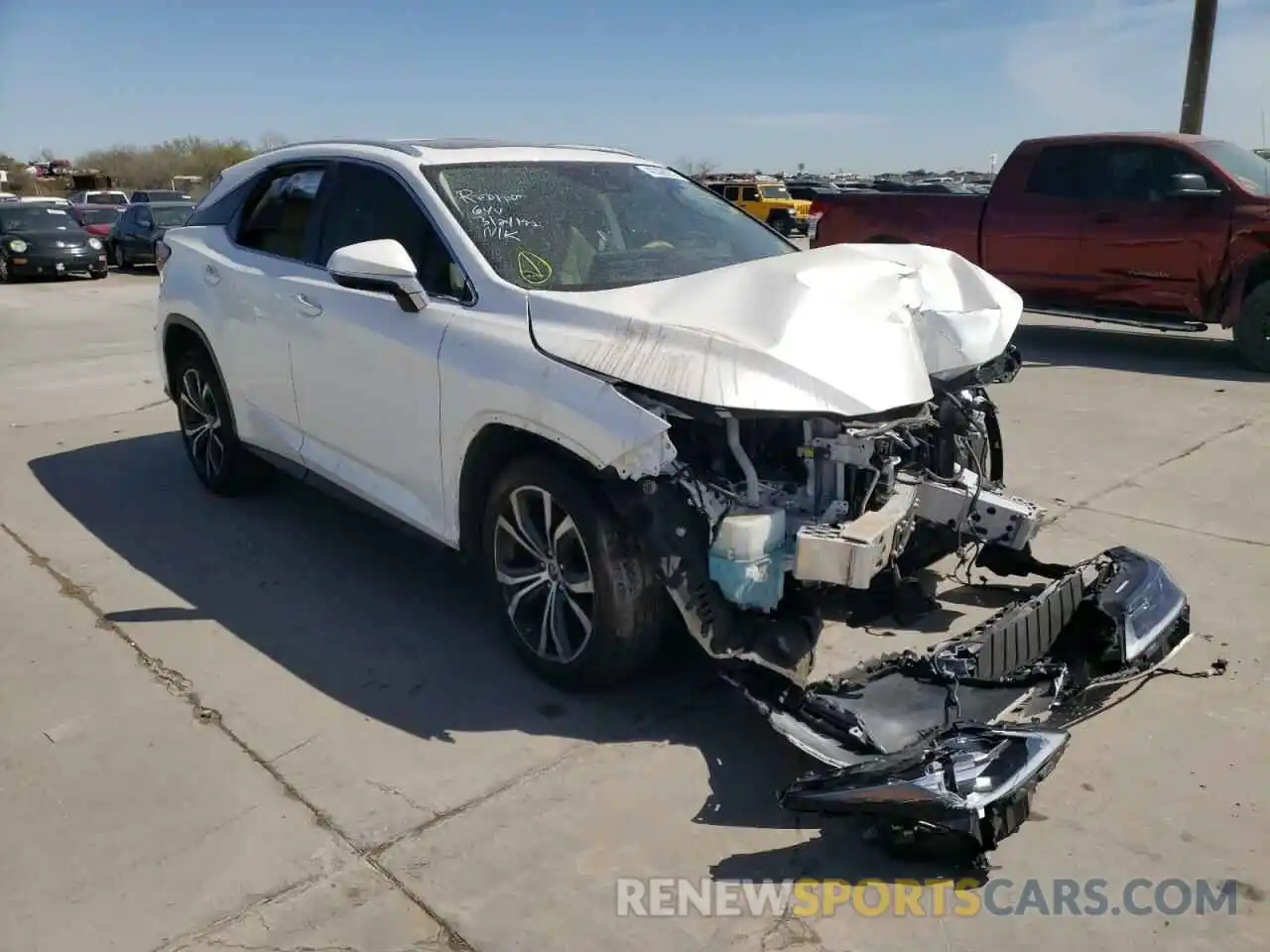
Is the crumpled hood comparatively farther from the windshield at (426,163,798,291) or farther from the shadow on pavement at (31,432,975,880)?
the shadow on pavement at (31,432,975,880)

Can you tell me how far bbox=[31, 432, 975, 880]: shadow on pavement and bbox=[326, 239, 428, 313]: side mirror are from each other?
3.38 feet

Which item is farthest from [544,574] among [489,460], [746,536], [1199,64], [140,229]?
[140,229]

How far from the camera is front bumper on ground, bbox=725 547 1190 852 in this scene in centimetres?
274

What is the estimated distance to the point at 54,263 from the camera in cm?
1995

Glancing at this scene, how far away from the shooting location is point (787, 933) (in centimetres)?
273

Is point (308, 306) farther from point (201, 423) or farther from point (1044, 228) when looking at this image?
point (1044, 228)

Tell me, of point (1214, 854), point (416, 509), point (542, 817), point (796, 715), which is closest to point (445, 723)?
point (542, 817)

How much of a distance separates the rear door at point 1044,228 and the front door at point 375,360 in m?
7.79

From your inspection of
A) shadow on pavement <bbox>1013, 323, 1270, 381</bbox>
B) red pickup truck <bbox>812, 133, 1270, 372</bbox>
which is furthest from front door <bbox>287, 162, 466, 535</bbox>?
shadow on pavement <bbox>1013, 323, 1270, 381</bbox>

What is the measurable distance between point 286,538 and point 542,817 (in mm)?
2819

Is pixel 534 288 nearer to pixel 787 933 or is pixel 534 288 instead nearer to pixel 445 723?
pixel 445 723

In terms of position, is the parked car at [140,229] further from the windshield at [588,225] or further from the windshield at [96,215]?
the windshield at [588,225]

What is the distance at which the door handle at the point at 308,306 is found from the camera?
469 centimetres

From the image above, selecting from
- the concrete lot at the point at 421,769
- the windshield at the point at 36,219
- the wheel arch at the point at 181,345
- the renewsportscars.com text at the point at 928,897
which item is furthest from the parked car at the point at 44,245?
the renewsportscars.com text at the point at 928,897
